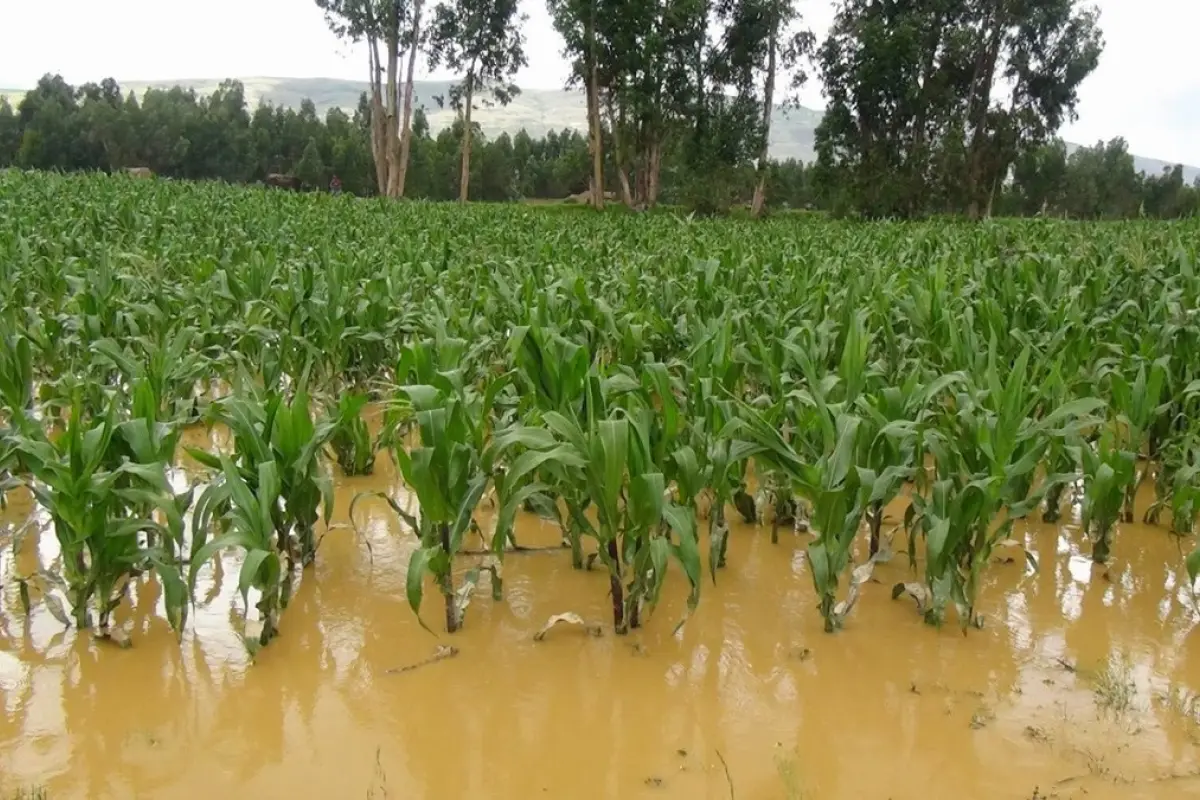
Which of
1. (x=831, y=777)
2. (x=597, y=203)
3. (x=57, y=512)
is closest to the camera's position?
(x=831, y=777)

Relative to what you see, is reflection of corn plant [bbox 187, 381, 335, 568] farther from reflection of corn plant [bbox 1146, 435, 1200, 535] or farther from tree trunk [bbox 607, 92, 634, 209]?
tree trunk [bbox 607, 92, 634, 209]

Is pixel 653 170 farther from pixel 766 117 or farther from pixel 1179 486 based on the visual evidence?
pixel 1179 486

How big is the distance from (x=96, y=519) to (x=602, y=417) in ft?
4.58

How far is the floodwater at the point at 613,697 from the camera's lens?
1.90m

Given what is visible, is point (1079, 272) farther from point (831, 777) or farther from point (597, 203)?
point (597, 203)

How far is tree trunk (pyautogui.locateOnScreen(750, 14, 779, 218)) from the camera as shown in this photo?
2698 cm

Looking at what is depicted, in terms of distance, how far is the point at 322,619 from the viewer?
2.58m

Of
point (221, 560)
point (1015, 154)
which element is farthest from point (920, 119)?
point (221, 560)

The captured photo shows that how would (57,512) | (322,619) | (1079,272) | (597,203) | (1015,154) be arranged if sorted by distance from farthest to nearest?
(1015,154) → (597,203) → (1079,272) → (322,619) → (57,512)

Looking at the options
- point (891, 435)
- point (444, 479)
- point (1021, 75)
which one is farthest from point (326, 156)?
point (891, 435)

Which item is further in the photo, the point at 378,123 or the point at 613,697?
the point at 378,123

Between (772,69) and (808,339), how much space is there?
25904 millimetres

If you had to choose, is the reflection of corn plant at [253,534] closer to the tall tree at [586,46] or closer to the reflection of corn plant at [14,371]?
the reflection of corn plant at [14,371]

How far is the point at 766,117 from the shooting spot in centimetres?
2739
